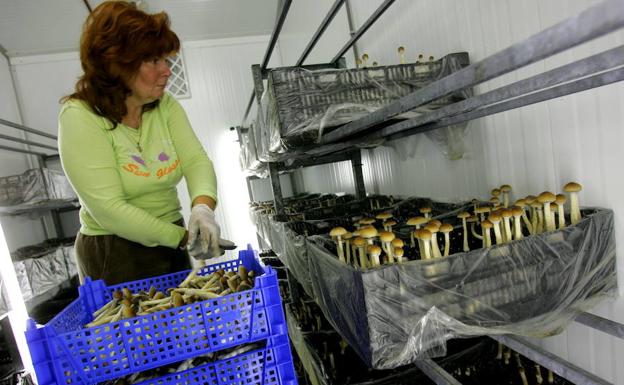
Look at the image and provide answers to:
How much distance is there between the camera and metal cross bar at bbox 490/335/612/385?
Answer: 83 centimetres

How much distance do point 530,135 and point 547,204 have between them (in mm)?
437

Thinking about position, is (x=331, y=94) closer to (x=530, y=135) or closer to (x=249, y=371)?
(x=530, y=135)

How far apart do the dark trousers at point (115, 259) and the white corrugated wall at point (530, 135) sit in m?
1.62

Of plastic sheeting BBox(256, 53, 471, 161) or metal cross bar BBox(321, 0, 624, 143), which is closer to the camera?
metal cross bar BBox(321, 0, 624, 143)

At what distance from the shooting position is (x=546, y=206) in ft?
3.64

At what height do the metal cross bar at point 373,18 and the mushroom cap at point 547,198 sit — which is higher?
the metal cross bar at point 373,18

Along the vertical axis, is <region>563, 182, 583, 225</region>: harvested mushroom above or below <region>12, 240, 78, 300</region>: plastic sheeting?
above

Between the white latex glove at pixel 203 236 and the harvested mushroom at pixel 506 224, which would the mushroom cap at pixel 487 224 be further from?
the white latex glove at pixel 203 236

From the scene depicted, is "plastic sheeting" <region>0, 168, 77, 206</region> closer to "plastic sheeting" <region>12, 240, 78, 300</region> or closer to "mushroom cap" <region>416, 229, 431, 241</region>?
"plastic sheeting" <region>12, 240, 78, 300</region>

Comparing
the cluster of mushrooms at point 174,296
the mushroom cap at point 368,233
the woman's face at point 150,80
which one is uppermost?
the woman's face at point 150,80

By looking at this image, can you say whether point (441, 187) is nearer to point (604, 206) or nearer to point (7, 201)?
point (604, 206)

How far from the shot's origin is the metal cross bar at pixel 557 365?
0.83 metres

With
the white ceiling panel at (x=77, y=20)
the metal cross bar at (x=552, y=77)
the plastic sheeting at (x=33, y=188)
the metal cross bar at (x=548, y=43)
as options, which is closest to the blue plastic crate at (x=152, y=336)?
the metal cross bar at (x=548, y=43)

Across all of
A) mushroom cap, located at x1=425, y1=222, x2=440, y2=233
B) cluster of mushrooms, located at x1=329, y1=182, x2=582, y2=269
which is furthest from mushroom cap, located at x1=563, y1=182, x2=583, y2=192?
mushroom cap, located at x1=425, y1=222, x2=440, y2=233
